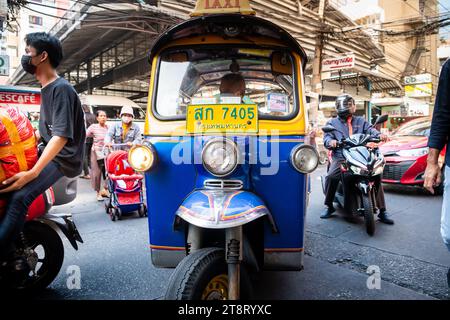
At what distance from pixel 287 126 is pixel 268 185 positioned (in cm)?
46

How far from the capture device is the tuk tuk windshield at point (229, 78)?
2449mm

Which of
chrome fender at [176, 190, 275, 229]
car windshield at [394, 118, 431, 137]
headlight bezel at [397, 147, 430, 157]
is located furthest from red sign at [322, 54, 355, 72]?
chrome fender at [176, 190, 275, 229]

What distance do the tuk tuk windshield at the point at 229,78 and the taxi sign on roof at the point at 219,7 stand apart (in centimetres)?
31

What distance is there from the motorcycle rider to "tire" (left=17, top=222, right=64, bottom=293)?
3492 millimetres

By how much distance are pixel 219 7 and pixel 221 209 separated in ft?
5.49

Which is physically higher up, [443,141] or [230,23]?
[230,23]

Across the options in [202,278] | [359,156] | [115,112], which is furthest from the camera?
[115,112]

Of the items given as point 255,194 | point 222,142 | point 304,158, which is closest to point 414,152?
point 304,158

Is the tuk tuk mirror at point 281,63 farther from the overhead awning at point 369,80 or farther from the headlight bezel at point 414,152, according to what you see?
the overhead awning at point 369,80

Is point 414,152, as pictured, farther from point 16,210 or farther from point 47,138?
point 16,210

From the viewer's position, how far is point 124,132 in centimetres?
541

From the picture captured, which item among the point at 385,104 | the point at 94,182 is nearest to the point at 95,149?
the point at 94,182

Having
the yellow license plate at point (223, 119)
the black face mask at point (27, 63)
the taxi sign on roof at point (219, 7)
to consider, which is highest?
the taxi sign on roof at point (219, 7)

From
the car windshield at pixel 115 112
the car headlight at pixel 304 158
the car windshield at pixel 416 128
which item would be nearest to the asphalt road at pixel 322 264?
the car headlight at pixel 304 158
